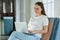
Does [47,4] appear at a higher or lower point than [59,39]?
higher

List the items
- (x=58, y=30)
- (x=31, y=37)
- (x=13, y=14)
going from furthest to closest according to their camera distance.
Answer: (x=13, y=14)
(x=31, y=37)
(x=58, y=30)

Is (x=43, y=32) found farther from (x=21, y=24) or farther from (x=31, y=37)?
(x=21, y=24)

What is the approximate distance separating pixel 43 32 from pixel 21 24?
41cm

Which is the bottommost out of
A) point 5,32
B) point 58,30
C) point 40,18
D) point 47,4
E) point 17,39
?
point 5,32

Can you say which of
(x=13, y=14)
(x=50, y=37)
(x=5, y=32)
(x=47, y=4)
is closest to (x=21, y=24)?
(x=50, y=37)

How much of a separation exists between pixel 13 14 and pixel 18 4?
445 mm

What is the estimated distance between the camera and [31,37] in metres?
1.99

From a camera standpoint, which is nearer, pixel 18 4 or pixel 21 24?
pixel 21 24

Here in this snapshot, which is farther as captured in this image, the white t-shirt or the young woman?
the white t-shirt

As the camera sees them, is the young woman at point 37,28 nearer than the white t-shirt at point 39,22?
Yes

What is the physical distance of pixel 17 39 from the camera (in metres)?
1.95

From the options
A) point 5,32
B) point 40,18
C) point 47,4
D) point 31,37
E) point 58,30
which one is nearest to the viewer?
point 58,30

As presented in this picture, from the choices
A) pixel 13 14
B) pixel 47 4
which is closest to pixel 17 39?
pixel 47 4

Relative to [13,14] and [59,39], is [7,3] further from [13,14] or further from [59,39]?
[59,39]
